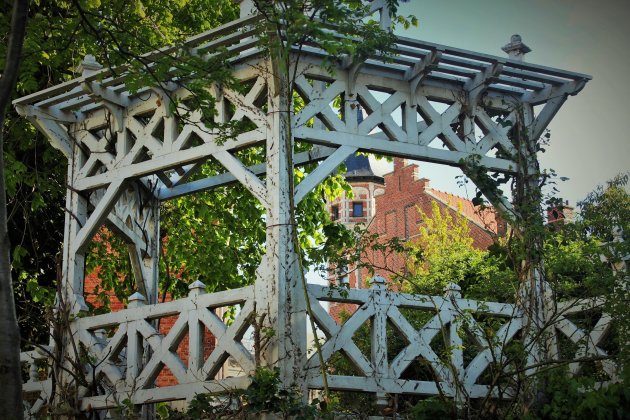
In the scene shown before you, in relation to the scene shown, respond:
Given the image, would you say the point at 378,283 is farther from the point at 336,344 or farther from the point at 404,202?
the point at 404,202

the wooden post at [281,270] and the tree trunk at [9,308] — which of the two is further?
the wooden post at [281,270]

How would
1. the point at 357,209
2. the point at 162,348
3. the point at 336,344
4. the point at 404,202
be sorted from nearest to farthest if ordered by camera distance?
the point at 336,344
the point at 162,348
the point at 404,202
the point at 357,209

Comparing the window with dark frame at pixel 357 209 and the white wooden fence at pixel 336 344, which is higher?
the window with dark frame at pixel 357 209

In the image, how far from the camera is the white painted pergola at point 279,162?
812cm

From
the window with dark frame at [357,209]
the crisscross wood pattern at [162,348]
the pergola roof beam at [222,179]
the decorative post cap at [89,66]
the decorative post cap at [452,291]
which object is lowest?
the crisscross wood pattern at [162,348]

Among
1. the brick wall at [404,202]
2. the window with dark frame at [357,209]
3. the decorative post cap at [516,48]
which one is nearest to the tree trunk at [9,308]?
the decorative post cap at [516,48]

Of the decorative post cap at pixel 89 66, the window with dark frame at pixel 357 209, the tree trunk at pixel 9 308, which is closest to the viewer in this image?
the tree trunk at pixel 9 308

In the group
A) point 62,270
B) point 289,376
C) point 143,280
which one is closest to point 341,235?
point 143,280

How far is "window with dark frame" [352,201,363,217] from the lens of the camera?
194 ft

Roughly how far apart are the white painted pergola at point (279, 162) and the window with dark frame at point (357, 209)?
48.8 m

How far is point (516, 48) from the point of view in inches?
372

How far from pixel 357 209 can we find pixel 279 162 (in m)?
51.0

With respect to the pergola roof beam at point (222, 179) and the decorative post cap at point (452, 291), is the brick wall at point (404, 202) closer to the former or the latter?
the pergola roof beam at point (222, 179)

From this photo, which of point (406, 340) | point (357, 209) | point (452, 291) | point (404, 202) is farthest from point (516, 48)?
point (357, 209)
